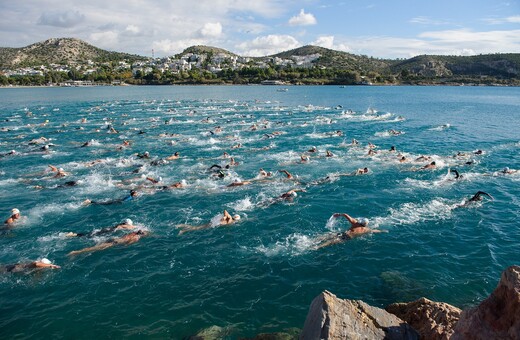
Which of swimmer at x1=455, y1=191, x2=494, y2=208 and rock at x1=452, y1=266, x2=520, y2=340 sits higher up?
rock at x1=452, y1=266, x2=520, y2=340

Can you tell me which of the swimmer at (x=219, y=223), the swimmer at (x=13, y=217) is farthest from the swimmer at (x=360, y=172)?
the swimmer at (x=13, y=217)

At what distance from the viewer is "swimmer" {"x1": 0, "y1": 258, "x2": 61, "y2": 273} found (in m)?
14.9

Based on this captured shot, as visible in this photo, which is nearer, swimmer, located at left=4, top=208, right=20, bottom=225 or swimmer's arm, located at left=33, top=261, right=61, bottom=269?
swimmer's arm, located at left=33, top=261, right=61, bottom=269

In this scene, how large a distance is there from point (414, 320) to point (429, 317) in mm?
459

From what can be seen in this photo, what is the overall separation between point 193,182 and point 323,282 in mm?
14885

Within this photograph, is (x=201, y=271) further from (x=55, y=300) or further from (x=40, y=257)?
(x=40, y=257)

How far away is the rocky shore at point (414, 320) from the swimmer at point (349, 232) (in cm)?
→ 618

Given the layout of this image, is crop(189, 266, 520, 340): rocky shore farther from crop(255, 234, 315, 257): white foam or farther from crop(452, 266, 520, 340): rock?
crop(255, 234, 315, 257): white foam

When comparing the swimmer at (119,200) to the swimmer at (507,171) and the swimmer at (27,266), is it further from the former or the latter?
the swimmer at (507,171)

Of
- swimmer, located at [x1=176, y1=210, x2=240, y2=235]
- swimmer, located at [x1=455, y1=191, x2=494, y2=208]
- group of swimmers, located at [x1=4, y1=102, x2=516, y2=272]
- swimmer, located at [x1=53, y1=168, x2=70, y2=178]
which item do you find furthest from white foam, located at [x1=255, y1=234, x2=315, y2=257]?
swimmer, located at [x1=53, y1=168, x2=70, y2=178]

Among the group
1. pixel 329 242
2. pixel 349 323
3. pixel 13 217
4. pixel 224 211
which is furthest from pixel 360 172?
pixel 13 217

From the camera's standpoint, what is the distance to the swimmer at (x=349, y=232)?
56.5ft

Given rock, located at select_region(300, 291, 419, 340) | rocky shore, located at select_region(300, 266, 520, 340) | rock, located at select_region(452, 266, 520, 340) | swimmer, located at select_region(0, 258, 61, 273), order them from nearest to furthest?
rock, located at select_region(452, 266, 520, 340) < rocky shore, located at select_region(300, 266, 520, 340) < rock, located at select_region(300, 291, 419, 340) < swimmer, located at select_region(0, 258, 61, 273)

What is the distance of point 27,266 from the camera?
1503 centimetres
